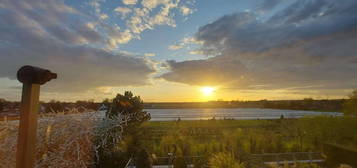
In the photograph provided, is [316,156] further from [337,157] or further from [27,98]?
[27,98]

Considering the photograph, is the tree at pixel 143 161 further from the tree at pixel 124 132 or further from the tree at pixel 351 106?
the tree at pixel 351 106

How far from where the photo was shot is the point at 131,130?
39.1 ft

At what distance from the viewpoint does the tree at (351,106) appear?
13485 mm

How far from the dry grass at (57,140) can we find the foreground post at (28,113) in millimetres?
1423

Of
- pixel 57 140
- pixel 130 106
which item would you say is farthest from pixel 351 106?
pixel 57 140

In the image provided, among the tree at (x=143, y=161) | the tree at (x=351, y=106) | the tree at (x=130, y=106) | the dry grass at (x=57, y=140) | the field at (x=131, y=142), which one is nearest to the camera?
the dry grass at (x=57, y=140)

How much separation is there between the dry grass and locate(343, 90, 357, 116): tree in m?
16.1

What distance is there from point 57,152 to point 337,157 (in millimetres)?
10793

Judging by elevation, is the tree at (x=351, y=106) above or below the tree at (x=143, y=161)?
above

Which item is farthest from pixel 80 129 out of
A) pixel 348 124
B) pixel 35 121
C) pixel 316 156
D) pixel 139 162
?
pixel 348 124

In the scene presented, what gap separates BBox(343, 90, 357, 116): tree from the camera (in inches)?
531

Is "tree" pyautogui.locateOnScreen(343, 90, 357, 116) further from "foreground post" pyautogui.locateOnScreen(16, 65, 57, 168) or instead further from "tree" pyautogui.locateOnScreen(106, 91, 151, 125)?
"foreground post" pyautogui.locateOnScreen(16, 65, 57, 168)

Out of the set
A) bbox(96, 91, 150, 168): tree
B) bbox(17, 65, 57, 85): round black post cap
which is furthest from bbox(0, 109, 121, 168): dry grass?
bbox(96, 91, 150, 168): tree

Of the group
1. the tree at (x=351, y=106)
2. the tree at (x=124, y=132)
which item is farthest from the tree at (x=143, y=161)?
the tree at (x=351, y=106)
